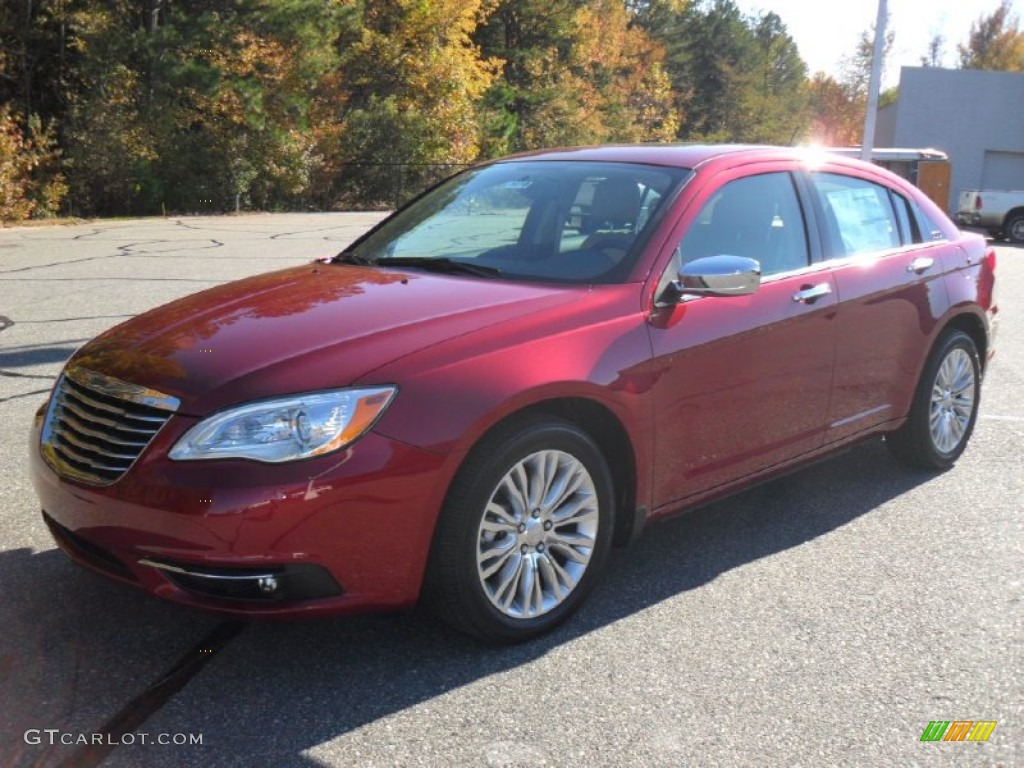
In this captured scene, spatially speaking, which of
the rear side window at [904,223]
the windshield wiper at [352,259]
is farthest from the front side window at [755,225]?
the windshield wiper at [352,259]

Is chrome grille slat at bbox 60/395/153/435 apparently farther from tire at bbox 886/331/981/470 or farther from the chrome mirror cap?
tire at bbox 886/331/981/470

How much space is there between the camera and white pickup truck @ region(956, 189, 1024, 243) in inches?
1024

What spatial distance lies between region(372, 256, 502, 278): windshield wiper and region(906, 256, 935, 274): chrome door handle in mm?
2276

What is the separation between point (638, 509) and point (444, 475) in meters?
0.95

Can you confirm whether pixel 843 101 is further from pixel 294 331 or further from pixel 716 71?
pixel 294 331

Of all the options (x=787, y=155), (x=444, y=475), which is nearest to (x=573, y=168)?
(x=787, y=155)

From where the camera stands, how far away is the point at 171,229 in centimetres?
2183

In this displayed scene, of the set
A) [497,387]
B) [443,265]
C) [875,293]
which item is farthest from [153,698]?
[875,293]

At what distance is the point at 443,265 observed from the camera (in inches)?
164

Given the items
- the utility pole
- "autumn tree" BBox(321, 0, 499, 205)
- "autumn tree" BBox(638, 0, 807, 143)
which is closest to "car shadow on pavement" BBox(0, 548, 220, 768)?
the utility pole

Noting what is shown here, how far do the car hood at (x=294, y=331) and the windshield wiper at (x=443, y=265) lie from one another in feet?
0.28

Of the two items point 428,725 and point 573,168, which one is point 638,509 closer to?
point 428,725

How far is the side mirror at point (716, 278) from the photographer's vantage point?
3797mm

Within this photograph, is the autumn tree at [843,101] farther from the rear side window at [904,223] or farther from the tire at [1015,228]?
the rear side window at [904,223]
